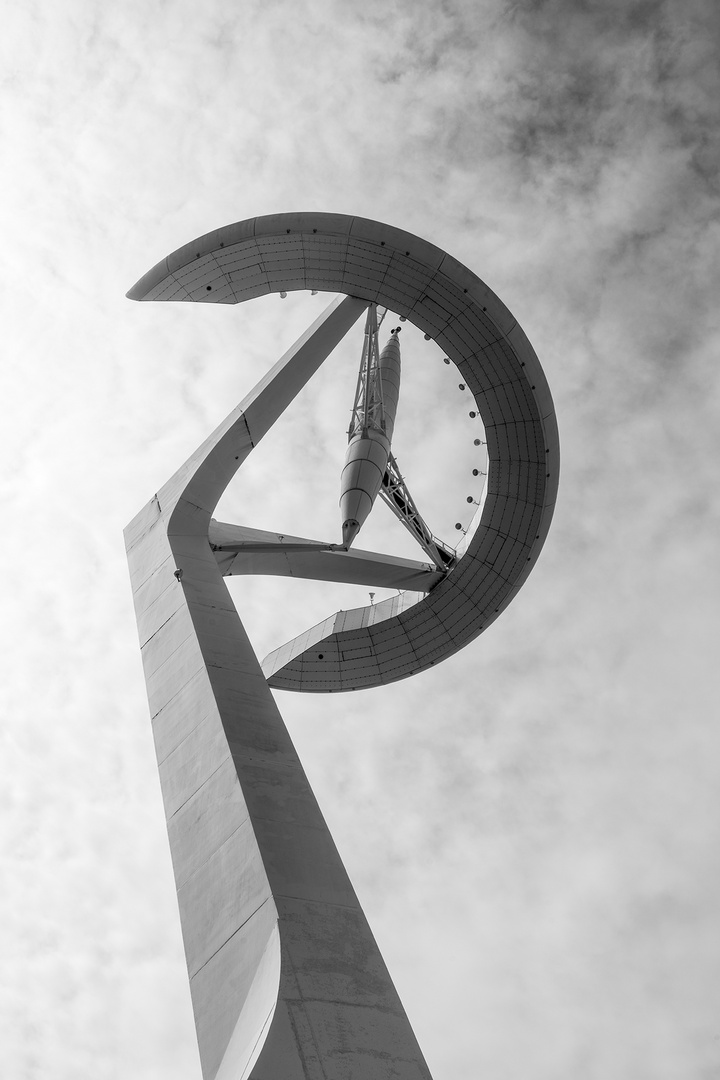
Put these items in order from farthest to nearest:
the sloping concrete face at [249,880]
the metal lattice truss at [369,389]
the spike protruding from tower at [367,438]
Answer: the metal lattice truss at [369,389] < the spike protruding from tower at [367,438] < the sloping concrete face at [249,880]

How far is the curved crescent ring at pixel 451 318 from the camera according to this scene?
786 inches

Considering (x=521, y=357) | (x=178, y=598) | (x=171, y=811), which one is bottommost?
(x=171, y=811)

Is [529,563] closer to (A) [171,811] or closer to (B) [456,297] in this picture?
(B) [456,297]

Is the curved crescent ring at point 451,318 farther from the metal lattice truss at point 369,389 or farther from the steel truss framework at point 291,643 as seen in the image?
the metal lattice truss at point 369,389

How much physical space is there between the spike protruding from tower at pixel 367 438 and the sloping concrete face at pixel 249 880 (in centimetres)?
590

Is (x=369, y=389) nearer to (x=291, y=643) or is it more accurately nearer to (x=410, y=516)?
(x=410, y=516)

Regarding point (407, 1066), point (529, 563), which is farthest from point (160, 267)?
point (407, 1066)

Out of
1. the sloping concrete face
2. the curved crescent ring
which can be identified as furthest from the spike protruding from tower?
the sloping concrete face

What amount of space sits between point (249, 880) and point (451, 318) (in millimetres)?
14549

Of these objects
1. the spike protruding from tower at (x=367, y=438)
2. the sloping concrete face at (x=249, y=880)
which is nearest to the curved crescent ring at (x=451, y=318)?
the spike protruding from tower at (x=367, y=438)

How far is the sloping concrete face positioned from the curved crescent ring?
8.40 meters

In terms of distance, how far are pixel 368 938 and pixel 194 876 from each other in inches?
91.2

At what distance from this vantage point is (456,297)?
20188mm

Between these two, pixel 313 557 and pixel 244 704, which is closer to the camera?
pixel 244 704
